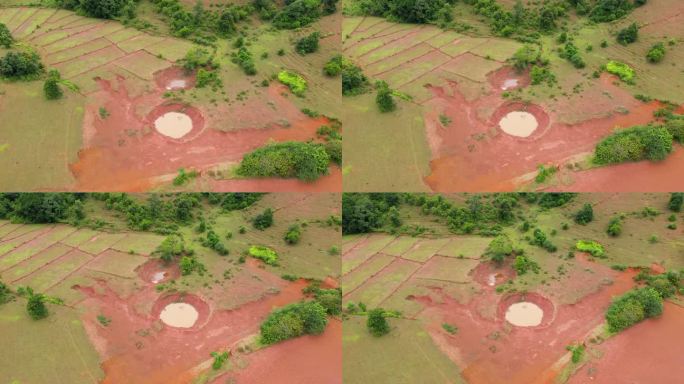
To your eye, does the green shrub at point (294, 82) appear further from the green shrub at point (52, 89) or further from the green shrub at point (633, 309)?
the green shrub at point (633, 309)

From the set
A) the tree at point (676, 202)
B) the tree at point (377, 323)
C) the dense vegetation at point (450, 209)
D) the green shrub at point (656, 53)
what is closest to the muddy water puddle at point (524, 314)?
the dense vegetation at point (450, 209)

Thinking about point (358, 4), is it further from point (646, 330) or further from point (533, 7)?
point (646, 330)

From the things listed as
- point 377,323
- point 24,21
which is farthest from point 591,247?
point 24,21

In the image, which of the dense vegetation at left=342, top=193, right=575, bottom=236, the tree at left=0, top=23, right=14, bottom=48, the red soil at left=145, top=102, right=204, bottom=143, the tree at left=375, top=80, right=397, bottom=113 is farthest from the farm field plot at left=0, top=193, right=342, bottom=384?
the tree at left=0, top=23, right=14, bottom=48

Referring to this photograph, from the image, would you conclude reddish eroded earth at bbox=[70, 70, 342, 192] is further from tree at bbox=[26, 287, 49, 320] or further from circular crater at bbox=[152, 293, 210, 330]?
tree at bbox=[26, 287, 49, 320]

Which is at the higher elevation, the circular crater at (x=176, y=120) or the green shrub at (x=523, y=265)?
the circular crater at (x=176, y=120)

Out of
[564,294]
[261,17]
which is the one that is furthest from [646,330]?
[261,17]

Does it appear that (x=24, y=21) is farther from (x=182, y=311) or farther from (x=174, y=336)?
A: (x=174, y=336)

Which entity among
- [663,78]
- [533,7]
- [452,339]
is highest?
[533,7]
